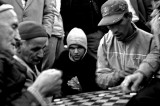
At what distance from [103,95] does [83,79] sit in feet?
6.26

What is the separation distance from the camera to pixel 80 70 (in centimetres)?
502

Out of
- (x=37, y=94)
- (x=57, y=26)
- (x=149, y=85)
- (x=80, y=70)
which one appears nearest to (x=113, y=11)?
(x=80, y=70)

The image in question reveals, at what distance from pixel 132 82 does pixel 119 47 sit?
1.24m

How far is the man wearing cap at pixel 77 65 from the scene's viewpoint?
15.7 feet

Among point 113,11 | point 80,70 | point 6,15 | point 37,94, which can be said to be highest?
point 6,15

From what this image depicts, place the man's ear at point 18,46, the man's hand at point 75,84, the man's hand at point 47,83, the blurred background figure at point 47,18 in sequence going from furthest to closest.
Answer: the man's hand at point 75,84 → the blurred background figure at point 47,18 → the man's ear at point 18,46 → the man's hand at point 47,83

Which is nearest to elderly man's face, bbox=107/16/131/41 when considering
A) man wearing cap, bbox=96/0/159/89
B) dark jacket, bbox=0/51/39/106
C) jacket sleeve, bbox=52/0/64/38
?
man wearing cap, bbox=96/0/159/89

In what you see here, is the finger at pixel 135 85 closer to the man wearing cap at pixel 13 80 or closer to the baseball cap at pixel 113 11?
the man wearing cap at pixel 13 80

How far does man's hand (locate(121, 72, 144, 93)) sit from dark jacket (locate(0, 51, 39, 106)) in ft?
2.99

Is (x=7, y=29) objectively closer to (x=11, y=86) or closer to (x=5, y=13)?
(x=5, y=13)

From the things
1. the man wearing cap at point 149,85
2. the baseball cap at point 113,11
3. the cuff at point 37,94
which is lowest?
the man wearing cap at point 149,85

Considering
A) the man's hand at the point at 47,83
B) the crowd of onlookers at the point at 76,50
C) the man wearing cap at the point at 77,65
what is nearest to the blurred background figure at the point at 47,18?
the crowd of onlookers at the point at 76,50

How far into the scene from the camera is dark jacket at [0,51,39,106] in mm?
1970

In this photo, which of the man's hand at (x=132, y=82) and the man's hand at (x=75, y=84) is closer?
the man's hand at (x=132, y=82)
